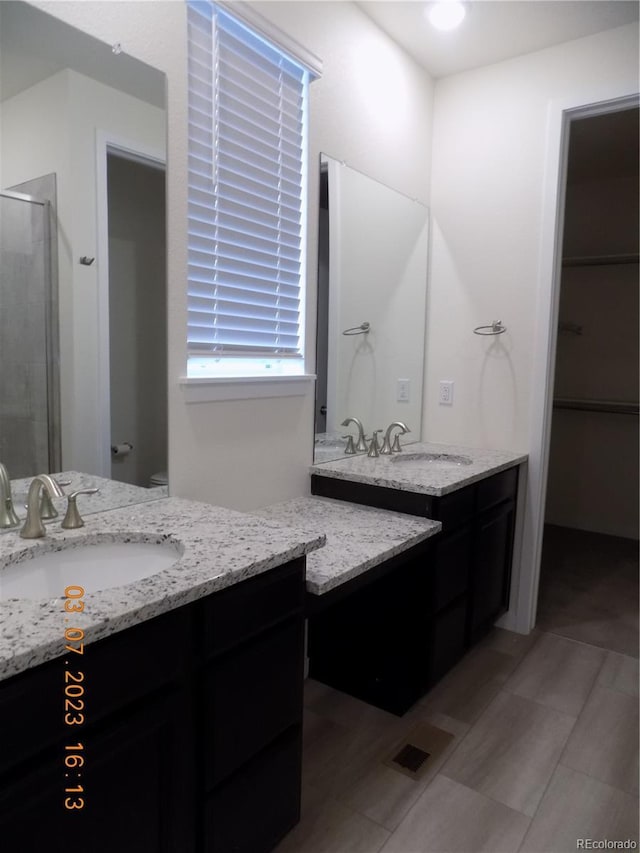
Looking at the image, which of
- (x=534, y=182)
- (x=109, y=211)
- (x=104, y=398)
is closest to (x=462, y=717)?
(x=104, y=398)

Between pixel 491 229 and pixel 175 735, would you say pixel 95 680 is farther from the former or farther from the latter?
pixel 491 229

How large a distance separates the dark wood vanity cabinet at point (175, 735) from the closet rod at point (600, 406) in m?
3.50

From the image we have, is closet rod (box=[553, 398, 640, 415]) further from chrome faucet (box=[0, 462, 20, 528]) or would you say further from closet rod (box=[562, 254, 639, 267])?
chrome faucet (box=[0, 462, 20, 528])

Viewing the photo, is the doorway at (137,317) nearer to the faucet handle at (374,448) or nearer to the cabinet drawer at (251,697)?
the cabinet drawer at (251,697)

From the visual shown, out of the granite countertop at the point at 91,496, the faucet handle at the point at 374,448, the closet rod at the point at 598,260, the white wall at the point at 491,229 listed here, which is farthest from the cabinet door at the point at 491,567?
the closet rod at the point at 598,260

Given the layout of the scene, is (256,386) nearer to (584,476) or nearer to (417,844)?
(417,844)

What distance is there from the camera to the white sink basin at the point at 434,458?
2.58 m

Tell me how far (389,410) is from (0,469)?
178cm

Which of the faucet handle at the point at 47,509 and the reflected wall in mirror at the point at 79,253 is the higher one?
the reflected wall in mirror at the point at 79,253

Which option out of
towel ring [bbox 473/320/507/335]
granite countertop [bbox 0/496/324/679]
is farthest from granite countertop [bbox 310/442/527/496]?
granite countertop [bbox 0/496/324/679]

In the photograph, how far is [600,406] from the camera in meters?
4.18

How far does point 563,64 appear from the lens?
2471 millimetres

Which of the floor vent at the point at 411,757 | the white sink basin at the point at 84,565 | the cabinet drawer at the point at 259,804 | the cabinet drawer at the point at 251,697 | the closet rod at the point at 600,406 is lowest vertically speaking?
the floor vent at the point at 411,757

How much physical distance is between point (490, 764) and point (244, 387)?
145cm
